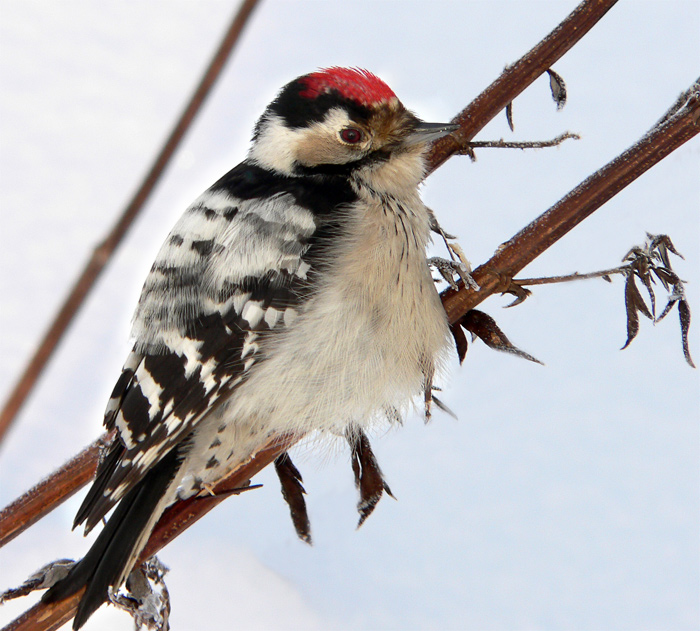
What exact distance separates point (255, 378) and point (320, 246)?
8.5 inches

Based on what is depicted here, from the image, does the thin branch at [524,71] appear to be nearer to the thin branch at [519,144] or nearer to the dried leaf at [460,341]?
the thin branch at [519,144]

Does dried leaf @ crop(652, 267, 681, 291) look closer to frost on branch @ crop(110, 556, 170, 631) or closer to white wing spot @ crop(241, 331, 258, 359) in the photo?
white wing spot @ crop(241, 331, 258, 359)

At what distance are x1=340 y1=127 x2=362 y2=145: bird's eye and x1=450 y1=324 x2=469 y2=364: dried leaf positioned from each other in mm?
356

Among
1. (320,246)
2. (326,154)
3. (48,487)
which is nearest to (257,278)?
(320,246)

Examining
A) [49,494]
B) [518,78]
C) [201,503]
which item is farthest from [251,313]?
[518,78]

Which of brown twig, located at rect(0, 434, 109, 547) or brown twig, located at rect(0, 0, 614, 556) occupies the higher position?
brown twig, located at rect(0, 0, 614, 556)

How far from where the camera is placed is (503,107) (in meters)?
1.08

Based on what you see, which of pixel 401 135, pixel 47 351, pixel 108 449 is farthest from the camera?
pixel 401 135

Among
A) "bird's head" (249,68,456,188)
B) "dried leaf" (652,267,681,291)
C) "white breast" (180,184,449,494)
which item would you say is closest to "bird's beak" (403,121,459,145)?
"bird's head" (249,68,456,188)

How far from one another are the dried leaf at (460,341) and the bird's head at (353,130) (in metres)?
0.29

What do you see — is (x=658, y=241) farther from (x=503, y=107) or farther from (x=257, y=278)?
(x=257, y=278)

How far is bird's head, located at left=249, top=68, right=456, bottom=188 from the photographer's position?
1215 mm

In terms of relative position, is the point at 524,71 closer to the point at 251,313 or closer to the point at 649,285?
the point at 649,285

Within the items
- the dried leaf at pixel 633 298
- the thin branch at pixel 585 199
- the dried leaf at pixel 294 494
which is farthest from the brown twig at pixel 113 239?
the dried leaf at pixel 294 494
